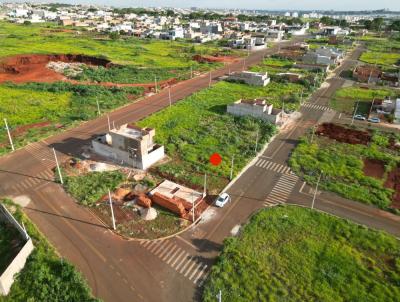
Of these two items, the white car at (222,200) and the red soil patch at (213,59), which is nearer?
the white car at (222,200)

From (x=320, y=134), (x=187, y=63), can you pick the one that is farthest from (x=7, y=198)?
(x=187, y=63)

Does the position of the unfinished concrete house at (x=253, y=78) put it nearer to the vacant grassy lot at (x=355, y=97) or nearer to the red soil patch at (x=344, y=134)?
the vacant grassy lot at (x=355, y=97)

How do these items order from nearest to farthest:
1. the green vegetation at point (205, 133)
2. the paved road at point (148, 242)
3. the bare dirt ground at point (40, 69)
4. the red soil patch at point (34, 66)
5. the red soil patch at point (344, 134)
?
the paved road at point (148, 242) < the green vegetation at point (205, 133) < the red soil patch at point (344, 134) < the bare dirt ground at point (40, 69) < the red soil patch at point (34, 66)

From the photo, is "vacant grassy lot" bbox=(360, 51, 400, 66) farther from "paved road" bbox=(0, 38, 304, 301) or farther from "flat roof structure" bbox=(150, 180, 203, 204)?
"paved road" bbox=(0, 38, 304, 301)

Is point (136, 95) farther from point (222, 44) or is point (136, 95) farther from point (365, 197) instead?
point (222, 44)

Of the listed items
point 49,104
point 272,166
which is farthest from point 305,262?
point 49,104

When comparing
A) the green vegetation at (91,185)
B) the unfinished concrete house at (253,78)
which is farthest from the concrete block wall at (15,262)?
the unfinished concrete house at (253,78)
